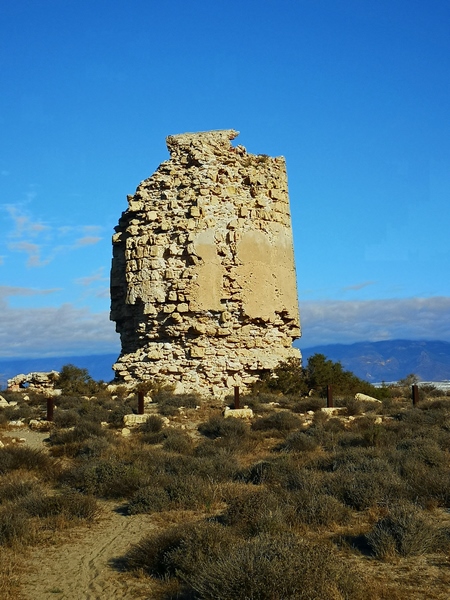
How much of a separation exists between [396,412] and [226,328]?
593cm

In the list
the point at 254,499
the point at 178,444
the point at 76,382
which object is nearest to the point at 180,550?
the point at 254,499

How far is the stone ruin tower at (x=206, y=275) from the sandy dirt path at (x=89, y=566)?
39.2ft

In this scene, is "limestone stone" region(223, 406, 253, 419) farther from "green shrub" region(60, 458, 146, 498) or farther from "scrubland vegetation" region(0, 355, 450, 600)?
"green shrub" region(60, 458, 146, 498)

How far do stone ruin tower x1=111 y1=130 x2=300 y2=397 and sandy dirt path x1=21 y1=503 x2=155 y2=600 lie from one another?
1194cm

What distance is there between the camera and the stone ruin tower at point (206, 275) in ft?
62.2

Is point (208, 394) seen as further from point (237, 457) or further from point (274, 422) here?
point (237, 457)

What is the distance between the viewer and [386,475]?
764 cm

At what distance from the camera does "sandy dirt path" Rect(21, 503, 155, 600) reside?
5043 millimetres

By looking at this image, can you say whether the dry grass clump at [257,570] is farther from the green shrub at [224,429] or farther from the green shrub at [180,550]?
the green shrub at [224,429]

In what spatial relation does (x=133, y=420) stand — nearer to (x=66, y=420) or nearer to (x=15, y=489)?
(x=66, y=420)

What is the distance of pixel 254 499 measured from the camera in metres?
6.53

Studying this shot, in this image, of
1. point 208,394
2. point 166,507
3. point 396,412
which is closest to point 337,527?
point 166,507

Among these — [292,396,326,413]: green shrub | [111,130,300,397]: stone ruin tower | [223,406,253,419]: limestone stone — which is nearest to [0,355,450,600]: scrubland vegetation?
[223,406,253,419]: limestone stone

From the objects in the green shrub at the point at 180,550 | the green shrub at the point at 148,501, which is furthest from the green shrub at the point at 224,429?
the green shrub at the point at 180,550
